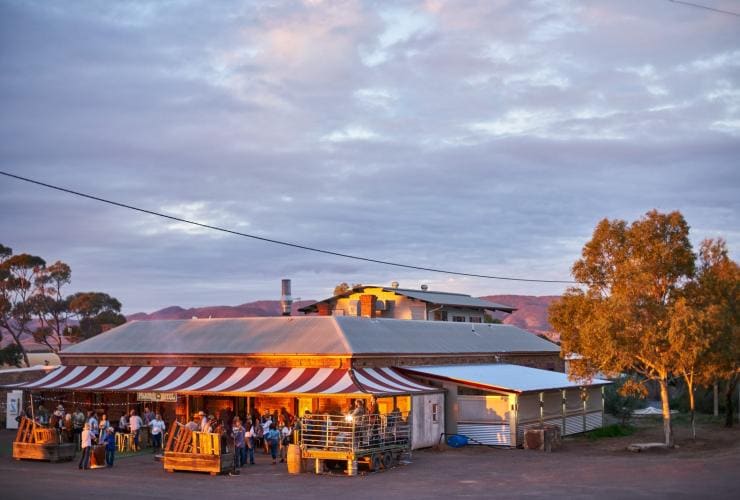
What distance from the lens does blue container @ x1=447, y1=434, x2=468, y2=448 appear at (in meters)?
31.9

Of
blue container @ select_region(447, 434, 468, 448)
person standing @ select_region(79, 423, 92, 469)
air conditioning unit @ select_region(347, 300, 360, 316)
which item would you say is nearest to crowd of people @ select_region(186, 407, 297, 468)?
person standing @ select_region(79, 423, 92, 469)

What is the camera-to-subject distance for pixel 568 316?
113 ft

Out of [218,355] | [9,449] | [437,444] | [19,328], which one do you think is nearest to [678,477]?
[437,444]

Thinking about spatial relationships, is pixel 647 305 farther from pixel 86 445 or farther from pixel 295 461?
pixel 86 445

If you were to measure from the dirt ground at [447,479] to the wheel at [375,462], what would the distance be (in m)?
0.49

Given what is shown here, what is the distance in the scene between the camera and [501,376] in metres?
35.3

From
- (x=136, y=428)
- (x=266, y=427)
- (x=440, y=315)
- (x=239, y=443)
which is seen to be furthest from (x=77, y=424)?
(x=440, y=315)

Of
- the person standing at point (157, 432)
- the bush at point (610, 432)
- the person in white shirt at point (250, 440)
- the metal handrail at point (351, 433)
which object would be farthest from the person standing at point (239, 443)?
the bush at point (610, 432)

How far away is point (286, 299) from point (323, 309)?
30.7 feet

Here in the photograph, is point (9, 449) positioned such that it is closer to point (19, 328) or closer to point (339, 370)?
point (339, 370)

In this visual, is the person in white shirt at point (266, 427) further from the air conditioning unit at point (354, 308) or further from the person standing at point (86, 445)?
the air conditioning unit at point (354, 308)

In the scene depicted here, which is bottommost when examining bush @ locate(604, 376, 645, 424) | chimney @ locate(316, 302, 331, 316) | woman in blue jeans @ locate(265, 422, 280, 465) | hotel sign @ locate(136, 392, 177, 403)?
woman in blue jeans @ locate(265, 422, 280, 465)

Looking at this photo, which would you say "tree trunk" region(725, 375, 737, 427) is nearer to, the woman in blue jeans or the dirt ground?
the dirt ground

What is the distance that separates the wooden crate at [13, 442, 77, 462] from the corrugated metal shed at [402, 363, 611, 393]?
1292 cm
